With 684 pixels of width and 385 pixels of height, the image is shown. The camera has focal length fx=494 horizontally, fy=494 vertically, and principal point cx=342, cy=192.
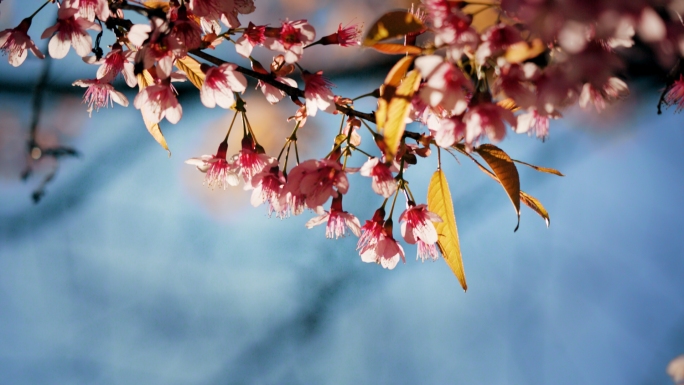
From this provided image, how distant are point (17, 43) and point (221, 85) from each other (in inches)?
10.4

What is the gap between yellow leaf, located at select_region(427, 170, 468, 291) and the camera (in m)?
0.54

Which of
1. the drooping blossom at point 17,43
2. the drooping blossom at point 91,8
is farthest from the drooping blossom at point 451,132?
the drooping blossom at point 17,43

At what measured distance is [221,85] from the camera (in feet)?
1.63

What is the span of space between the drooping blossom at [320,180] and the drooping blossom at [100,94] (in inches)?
11.1

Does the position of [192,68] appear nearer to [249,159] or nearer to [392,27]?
[249,159]

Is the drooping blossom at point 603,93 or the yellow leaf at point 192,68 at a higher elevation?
the yellow leaf at point 192,68

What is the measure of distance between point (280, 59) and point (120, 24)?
0.16m

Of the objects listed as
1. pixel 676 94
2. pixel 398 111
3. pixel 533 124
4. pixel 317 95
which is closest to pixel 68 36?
pixel 317 95

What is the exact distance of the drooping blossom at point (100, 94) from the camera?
612mm

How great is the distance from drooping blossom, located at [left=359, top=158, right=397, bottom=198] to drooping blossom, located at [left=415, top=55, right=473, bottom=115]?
12cm

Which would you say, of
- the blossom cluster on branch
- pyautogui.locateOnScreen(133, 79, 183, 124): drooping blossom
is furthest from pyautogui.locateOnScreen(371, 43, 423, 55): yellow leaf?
pyautogui.locateOnScreen(133, 79, 183, 124): drooping blossom

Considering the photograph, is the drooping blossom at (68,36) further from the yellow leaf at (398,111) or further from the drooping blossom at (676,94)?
the drooping blossom at (676,94)

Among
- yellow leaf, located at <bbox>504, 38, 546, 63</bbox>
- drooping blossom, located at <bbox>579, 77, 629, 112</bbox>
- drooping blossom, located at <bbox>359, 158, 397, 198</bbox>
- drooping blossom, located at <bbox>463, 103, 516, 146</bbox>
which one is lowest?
drooping blossom, located at <bbox>579, 77, 629, 112</bbox>

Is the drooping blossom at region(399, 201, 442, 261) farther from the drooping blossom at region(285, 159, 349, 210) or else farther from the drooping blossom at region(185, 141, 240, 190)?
the drooping blossom at region(185, 141, 240, 190)
